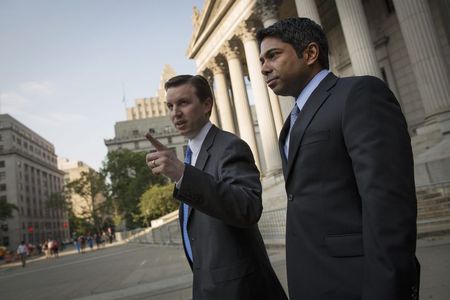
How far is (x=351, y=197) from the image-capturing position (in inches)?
70.8

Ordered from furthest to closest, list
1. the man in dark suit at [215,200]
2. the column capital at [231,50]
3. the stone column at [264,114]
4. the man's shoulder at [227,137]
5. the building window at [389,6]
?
the column capital at [231,50] < the stone column at [264,114] < the building window at [389,6] < the man's shoulder at [227,137] < the man in dark suit at [215,200]

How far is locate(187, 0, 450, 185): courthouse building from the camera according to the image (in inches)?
512

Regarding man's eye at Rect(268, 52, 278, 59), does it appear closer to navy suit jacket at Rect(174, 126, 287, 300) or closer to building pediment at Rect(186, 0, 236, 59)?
navy suit jacket at Rect(174, 126, 287, 300)

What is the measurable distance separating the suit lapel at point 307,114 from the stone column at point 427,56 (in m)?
13.3

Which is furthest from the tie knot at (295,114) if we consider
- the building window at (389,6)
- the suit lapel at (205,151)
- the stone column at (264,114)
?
the building window at (389,6)

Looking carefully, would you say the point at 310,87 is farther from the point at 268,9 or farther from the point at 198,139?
the point at 268,9

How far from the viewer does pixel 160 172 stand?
1.84m

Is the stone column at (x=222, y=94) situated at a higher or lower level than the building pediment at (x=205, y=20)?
lower

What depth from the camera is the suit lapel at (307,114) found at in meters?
1.92

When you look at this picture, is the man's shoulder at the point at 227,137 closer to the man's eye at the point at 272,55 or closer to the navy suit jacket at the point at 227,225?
the navy suit jacket at the point at 227,225

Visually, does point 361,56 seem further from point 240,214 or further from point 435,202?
point 240,214

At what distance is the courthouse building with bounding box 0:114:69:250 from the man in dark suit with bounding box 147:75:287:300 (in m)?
71.2

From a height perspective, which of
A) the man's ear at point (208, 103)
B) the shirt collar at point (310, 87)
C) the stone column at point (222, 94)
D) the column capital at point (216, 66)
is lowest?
the shirt collar at point (310, 87)

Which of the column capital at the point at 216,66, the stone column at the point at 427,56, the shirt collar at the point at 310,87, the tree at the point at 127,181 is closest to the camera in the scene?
the shirt collar at the point at 310,87
